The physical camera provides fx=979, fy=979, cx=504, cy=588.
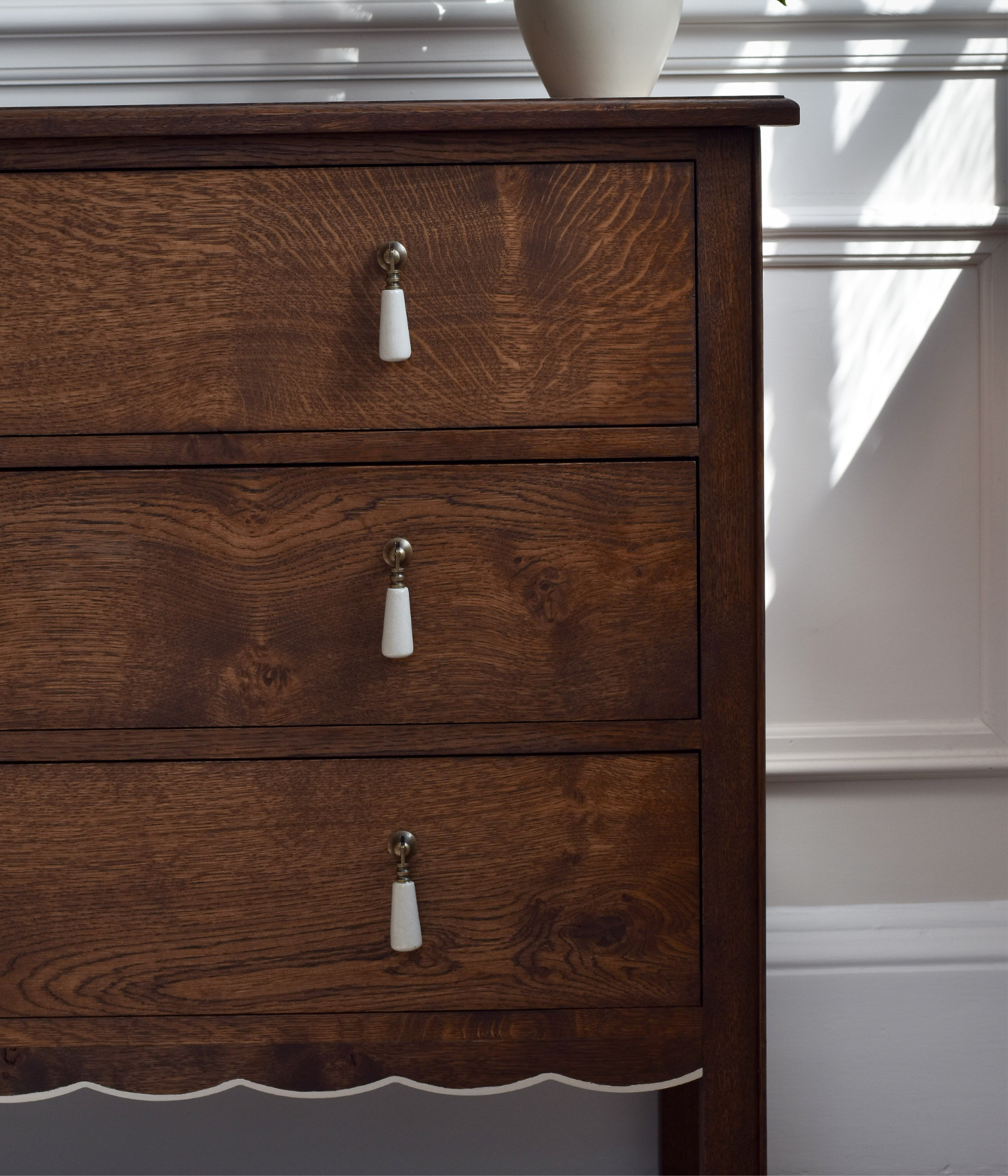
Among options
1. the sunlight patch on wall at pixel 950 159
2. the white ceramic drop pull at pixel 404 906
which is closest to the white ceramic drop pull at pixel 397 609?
the white ceramic drop pull at pixel 404 906

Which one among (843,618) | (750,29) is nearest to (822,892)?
(843,618)

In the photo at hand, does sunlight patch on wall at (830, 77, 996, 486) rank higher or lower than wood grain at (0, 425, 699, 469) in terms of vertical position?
higher

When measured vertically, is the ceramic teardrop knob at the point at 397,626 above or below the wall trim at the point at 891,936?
above

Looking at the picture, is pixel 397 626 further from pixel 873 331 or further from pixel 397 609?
pixel 873 331

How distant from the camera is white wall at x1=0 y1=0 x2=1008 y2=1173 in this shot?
79cm

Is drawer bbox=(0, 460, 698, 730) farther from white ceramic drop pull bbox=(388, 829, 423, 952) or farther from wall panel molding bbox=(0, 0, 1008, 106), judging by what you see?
wall panel molding bbox=(0, 0, 1008, 106)

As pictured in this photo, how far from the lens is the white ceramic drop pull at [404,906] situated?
50 cm

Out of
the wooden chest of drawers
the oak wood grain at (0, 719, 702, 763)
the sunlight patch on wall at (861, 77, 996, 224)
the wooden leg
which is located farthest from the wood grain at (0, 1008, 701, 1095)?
the sunlight patch on wall at (861, 77, 996, 224)

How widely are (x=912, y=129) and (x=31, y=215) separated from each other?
687 millimetres

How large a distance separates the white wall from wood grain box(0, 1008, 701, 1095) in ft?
1.17

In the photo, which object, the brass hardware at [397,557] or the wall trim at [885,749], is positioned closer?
the brass hardware at [397,557]

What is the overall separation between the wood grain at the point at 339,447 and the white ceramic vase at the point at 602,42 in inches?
9.3

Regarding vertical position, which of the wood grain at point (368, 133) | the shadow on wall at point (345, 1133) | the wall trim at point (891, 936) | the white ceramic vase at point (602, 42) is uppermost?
the white ceramic vase at point (602, 42)

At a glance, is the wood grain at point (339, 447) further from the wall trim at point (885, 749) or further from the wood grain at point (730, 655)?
the wall trim at point (885, 749)
